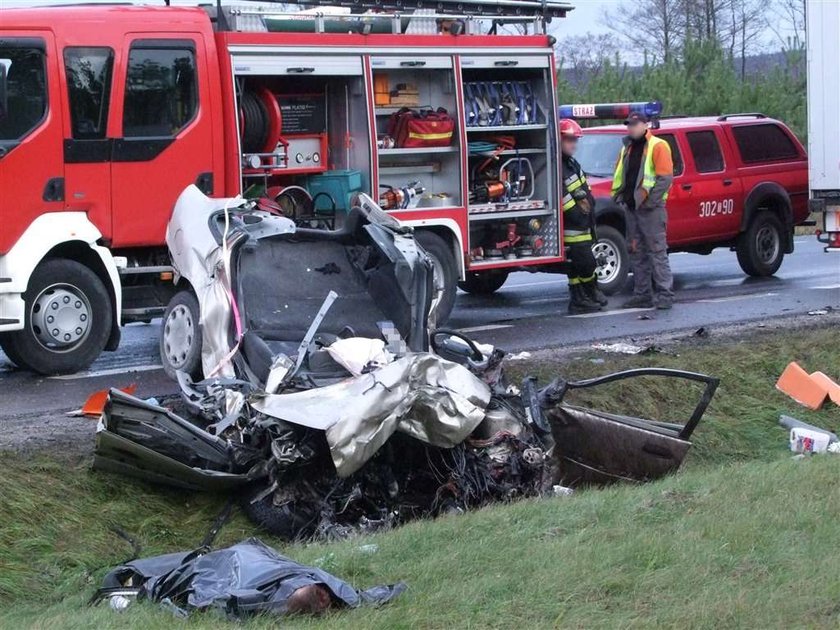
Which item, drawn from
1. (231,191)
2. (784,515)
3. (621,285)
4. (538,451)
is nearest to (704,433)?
(538,451)

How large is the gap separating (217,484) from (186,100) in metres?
4.67

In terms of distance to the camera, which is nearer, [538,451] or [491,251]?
[538,451]

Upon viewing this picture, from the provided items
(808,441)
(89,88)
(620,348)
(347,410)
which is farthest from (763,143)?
(347,410)

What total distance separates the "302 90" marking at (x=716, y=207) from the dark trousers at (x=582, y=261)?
8.56 ft

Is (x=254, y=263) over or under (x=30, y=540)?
over

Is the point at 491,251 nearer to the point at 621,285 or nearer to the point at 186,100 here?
the point at 621,285

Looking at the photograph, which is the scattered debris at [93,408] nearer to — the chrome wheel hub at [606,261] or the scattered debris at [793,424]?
the scattered debris at [793,424]

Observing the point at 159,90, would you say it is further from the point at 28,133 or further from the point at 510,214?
the point at 510,214

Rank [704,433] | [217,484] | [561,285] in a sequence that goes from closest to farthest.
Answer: [217,484] → [704,433] → [561,285]

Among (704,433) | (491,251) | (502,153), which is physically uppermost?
(502,153)

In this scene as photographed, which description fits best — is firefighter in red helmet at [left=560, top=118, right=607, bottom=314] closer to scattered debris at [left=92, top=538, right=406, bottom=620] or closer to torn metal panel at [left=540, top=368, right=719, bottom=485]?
torn metal panel at [left=540, top=368, right=719, bottom=485]

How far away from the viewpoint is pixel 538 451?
715 cm

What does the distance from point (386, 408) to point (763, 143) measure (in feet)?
35.7

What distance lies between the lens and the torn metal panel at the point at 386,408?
6.52 m
